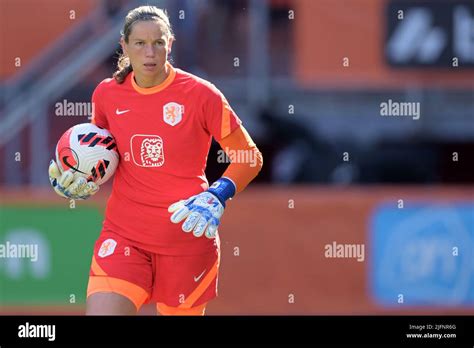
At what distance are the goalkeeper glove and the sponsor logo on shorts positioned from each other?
32cm

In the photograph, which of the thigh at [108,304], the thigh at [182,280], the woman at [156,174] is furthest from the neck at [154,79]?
the thigh at [108,304]

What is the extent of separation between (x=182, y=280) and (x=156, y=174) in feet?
1.64

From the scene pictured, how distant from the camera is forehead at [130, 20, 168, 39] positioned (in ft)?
18.4

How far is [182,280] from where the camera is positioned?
19.0 ft

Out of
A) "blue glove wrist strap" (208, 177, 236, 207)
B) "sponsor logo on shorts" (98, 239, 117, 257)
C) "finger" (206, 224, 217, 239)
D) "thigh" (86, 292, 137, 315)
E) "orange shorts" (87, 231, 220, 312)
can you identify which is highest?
"blue glove wrist strap" (208, 177, 236, 207)

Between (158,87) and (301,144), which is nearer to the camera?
(158,87)

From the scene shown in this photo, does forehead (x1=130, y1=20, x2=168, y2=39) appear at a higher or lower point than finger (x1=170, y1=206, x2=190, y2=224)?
higher
